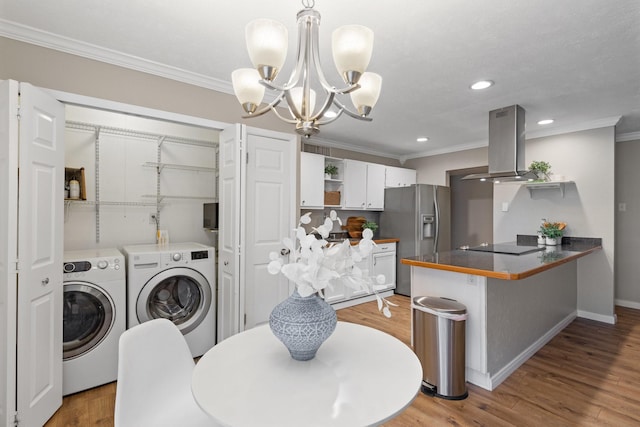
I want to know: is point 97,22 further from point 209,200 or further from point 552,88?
point 552,88

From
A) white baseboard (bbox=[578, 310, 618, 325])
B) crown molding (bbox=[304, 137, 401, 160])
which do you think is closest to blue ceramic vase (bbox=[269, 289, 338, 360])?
crown molding (bbox=[304, 137, 401, 160])

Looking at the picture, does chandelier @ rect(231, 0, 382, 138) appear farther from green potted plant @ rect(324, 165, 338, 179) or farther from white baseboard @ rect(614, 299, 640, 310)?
white baseboard @ rect(614, 299, 640, 310)

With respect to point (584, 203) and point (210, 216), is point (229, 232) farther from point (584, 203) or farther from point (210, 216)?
point (584, 203)

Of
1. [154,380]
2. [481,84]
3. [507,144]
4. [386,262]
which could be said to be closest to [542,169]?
[507,144]

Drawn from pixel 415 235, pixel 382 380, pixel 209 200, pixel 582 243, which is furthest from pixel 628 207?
pixel 209 200

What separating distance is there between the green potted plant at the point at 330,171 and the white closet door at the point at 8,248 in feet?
Result: 11.3

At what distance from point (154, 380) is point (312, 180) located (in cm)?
328

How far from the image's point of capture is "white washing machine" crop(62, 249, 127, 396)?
7.39 feet

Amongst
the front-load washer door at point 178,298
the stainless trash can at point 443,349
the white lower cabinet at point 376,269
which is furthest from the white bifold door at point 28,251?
the white lower cabinet at point 376,269

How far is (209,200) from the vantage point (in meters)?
3.78

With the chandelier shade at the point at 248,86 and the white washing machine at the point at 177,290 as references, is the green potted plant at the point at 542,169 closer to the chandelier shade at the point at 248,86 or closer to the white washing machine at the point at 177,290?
the chandelier shade at the point at 248,86

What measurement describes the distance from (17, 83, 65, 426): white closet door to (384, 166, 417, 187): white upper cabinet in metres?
4.31

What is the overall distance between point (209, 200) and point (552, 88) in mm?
3580

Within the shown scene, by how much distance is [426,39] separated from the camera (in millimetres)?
2016
